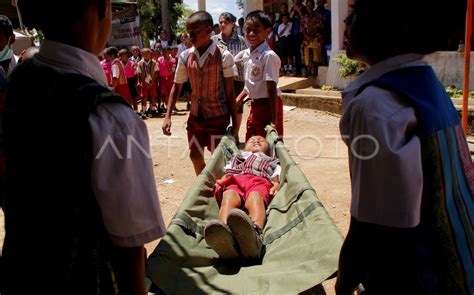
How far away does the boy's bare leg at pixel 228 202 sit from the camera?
119 inches

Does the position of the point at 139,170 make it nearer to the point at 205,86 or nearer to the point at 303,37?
the point at 205,86

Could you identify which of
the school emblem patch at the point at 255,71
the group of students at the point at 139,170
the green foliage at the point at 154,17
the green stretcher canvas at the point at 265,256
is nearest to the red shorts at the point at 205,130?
the school emblem patch at the point at 255,71

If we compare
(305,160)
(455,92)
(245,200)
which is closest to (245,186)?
(245,200)

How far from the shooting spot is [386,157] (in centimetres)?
104

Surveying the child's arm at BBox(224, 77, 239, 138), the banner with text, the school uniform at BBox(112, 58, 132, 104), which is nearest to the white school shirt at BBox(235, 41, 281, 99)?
the child's arm at BBox(224, 77, 239, 138)

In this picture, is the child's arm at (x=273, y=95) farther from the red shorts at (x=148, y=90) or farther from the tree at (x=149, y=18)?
the tree at (x=149, y=18)

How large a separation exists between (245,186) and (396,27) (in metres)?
2.35

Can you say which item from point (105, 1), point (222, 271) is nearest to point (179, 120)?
point (222, 271)

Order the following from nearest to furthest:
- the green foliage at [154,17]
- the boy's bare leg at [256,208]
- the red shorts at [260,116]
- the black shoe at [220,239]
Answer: the black shoe at [220,239] → the boy's bare leg at [256,208] → the red shorts at [260,116] → the green foliage at [154,17]

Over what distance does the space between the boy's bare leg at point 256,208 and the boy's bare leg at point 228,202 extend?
0.07 meters

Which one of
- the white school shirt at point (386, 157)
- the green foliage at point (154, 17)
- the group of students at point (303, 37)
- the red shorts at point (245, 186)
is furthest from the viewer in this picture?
the green foliage at point (154, 17)

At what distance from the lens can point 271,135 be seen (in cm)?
430

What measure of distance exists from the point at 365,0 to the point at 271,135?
315 centimetres

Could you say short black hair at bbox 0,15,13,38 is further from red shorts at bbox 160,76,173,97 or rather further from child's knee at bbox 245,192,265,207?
red shorts at bbox 160,76,173,97
